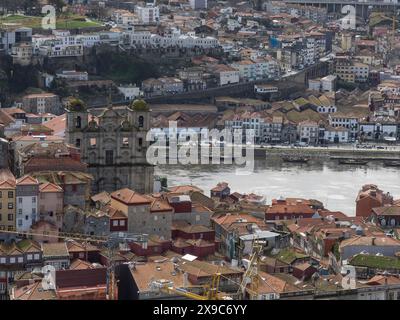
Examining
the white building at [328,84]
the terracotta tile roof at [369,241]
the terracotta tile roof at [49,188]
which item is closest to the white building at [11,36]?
the white building at [328,84]

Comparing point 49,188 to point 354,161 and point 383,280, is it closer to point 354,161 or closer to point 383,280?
point 383,280

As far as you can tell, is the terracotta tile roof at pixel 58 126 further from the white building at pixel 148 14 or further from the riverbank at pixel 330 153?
the white building at pixel 148 14

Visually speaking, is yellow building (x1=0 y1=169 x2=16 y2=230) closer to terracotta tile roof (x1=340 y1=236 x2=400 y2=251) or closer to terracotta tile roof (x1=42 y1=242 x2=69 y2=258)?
terracotta tile roof (x1=42 y1=242 x2=69 y2=258)

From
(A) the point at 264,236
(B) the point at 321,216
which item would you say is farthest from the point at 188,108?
(A) the point at 264,236

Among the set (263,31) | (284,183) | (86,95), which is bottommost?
(284,183)

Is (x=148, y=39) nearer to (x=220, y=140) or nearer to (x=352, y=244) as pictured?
(x=220, y=140)
